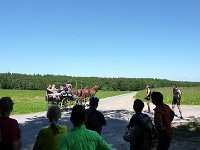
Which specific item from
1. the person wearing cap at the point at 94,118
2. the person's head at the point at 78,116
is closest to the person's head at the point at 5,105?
the person's head at the point at 78,116

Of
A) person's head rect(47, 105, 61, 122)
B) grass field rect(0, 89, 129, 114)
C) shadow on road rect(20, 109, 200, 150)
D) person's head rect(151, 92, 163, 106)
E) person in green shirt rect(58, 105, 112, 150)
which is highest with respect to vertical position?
person's head rect(151, 92, 163, 106)

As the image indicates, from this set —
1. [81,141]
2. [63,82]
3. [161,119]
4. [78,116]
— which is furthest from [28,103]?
[63,82]

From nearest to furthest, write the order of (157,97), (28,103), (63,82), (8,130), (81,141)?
1. (81,141)
2. (8,130)
3. (157,97)
4. (28,103)
5. (63,82)

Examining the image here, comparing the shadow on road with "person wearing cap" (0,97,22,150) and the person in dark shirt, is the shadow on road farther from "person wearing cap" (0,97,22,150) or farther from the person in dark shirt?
"person wearing cap" (0,97,22,150)

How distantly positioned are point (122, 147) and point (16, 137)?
746 cm

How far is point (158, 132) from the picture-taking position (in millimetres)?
7469

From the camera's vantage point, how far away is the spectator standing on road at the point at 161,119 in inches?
292

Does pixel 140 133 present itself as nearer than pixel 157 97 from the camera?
Yes

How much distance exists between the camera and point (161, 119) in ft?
24.5

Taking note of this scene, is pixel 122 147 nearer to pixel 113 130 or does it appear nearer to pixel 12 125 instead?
pixel 113 130

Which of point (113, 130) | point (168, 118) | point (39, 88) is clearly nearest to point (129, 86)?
point (39, 88)

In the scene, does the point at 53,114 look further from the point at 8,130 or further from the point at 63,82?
the point at 63,82

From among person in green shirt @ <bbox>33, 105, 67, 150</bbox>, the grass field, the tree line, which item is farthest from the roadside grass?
the tree line

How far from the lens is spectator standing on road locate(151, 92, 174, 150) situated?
7422 mm
